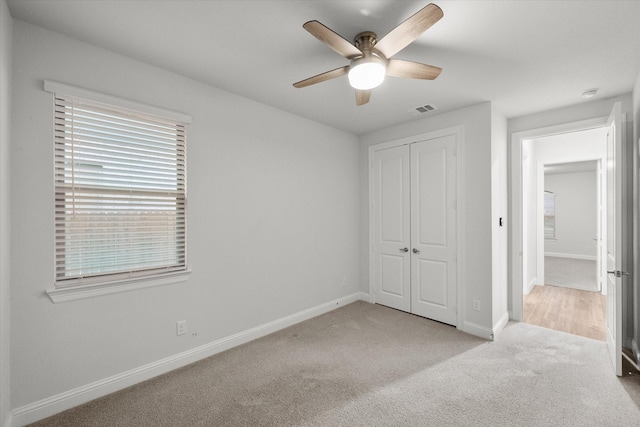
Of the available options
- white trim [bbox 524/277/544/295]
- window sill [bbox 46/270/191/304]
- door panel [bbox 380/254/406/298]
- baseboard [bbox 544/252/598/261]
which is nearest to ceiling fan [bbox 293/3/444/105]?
window sill [bbox 46/270/191/304]

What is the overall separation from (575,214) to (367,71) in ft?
30.4

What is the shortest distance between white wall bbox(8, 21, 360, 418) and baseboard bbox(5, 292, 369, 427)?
0.15 feet

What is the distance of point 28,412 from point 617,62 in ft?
16.3

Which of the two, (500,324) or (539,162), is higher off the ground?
(539,162)

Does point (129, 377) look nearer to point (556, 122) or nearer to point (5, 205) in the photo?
point (5, 205)

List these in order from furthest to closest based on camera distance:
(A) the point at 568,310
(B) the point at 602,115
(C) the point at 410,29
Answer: (A) the point at 568,310 → (B) the point at 602,115 → (C) the point at 410,29

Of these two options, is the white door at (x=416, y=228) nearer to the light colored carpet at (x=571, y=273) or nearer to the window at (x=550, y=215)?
the light colored carpet at (x=571, y=273)

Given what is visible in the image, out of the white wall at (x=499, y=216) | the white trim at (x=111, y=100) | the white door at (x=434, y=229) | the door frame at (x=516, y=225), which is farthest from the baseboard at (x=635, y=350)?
the white trim at (x=111, y=100)

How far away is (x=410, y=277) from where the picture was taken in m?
3.82

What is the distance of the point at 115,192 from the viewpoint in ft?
7.02

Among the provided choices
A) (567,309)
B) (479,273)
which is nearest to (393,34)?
(479,273)

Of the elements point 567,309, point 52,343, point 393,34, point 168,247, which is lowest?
point 567,309

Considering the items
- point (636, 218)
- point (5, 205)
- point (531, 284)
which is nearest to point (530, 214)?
point (531, 284)

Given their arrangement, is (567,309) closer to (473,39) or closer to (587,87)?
(587,87)
